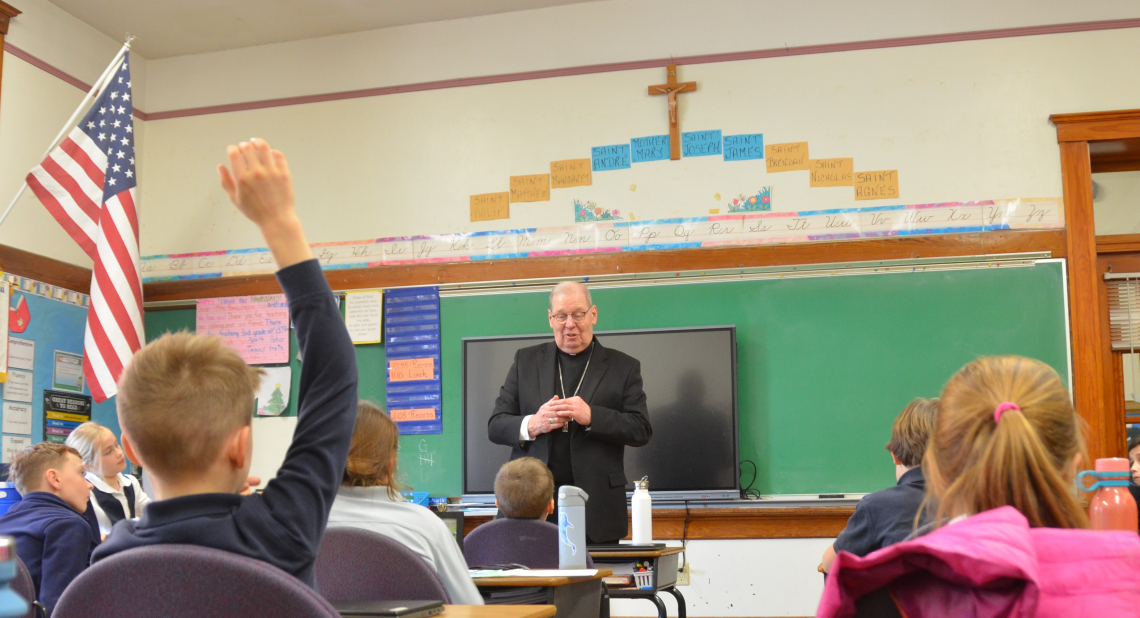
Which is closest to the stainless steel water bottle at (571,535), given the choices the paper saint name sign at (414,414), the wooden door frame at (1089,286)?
the paper saint name sign at (414,414)

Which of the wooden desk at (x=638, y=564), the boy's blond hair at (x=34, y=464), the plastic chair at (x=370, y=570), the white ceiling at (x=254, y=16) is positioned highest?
the white ceiling at (x=254, y=16)

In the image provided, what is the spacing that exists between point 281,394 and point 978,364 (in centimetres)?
504

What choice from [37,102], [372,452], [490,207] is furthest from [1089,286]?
[37,102]

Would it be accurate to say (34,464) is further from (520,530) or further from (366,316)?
(366,316)

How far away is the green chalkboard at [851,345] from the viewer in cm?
502

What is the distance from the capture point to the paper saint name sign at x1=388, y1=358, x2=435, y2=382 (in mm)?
5586

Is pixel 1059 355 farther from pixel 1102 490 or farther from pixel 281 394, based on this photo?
pixel 281 394

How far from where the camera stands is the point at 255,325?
5.88m

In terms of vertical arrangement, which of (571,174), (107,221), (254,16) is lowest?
(107,221)

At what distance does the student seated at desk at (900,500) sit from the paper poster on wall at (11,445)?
4.37m

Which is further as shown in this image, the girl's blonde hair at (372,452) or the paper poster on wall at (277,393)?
the paper poster on wall at (277,393)

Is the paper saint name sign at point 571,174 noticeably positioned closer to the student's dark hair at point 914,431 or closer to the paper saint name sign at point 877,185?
the paper saint name sign at point 877,185

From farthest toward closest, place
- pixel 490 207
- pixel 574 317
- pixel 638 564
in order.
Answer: pixel 490 207, pixel 574 317, pixel 638 564

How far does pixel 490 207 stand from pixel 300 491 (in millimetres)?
4583
